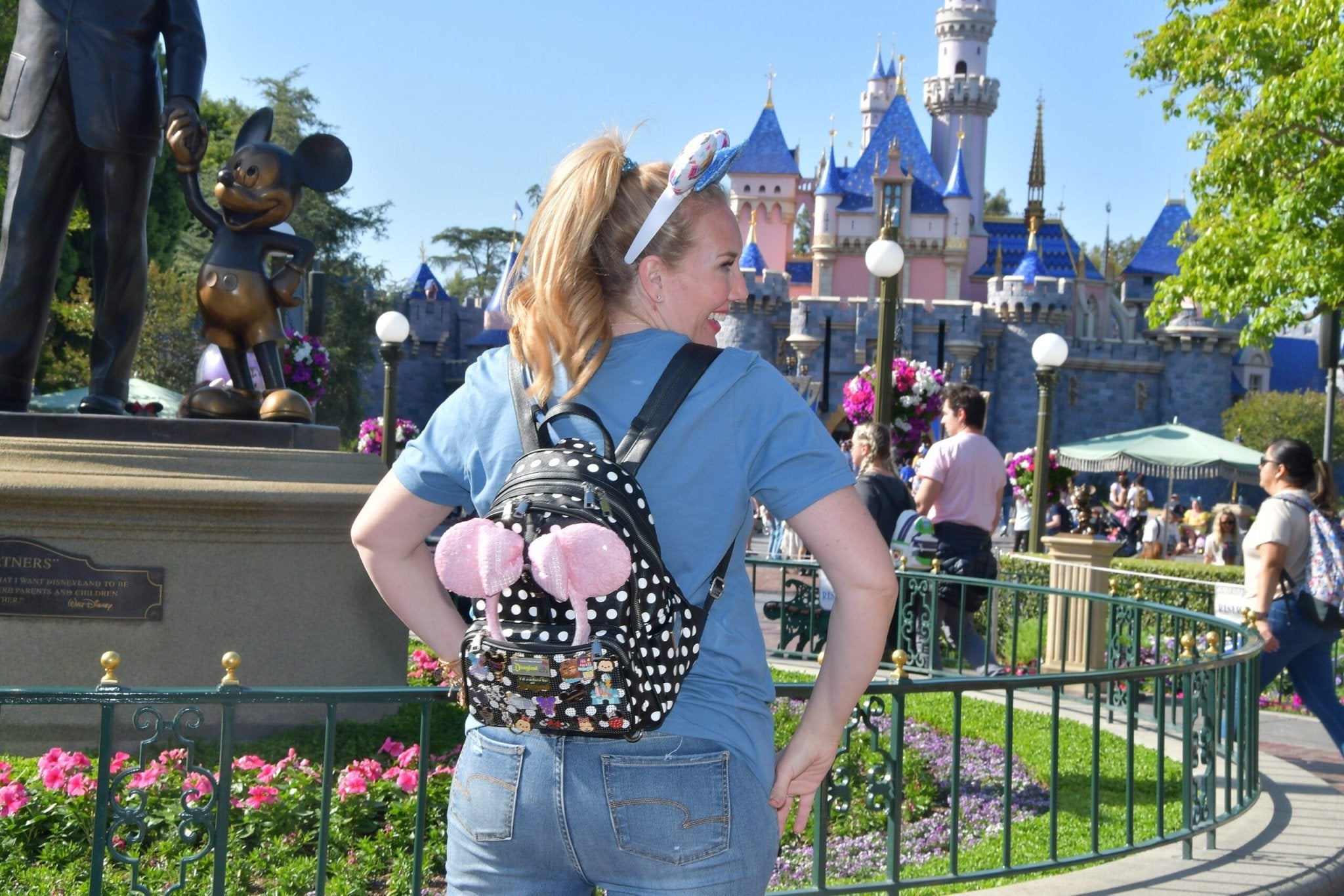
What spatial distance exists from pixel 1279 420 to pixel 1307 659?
46.8 meters

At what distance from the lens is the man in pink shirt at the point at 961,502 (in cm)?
755

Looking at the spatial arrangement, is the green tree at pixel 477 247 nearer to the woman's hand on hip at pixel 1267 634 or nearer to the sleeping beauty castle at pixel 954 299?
the sleeping beauty castle at pixel 954 299

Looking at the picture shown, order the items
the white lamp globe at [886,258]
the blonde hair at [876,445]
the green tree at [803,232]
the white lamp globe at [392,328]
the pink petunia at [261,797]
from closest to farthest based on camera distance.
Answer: the pink petunia at [261,797] → the blonde hair at [876,445] → the white lamp globe at [886,258] → the white lamp globe at [392,328] → the green tree at [803,232]

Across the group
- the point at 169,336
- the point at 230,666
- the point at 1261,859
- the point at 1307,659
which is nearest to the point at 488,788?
the point at 230,666

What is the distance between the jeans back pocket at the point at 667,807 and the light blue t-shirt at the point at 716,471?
5 cm

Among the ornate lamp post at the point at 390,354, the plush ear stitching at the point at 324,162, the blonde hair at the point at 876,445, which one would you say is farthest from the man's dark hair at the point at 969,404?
the ornate lamp post at the point at 390,354

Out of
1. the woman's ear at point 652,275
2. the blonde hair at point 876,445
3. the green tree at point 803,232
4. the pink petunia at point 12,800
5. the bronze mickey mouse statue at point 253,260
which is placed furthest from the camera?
the green tree at point 803,232

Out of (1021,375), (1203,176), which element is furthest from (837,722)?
(1021,375)

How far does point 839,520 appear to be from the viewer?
1749 mm

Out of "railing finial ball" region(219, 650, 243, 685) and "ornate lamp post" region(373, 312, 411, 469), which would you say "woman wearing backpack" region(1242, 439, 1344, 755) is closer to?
"railing finial ball" region(219, 650, 243, 685)

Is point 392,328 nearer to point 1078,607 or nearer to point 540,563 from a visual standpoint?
point 1078,607

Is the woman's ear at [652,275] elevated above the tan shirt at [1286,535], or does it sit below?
above

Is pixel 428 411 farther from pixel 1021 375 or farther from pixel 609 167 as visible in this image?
pixel 609 167

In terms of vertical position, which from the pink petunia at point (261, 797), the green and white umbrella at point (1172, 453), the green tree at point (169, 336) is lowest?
the pink petunia at point (261, 797)
